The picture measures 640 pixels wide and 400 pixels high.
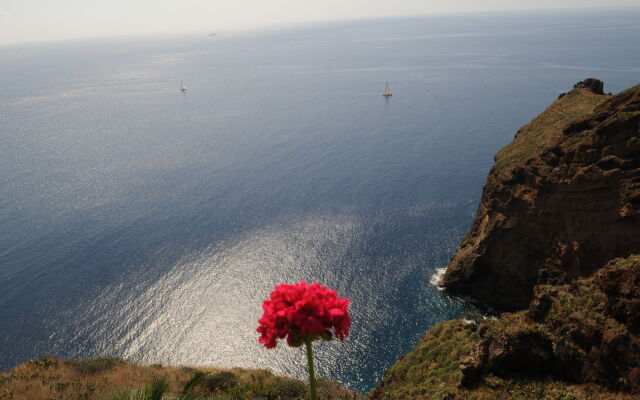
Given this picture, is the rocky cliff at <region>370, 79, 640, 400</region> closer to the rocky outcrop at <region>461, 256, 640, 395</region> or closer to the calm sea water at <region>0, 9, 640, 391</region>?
the rocky outcrop at <region>461, 256, 640, 395</region>

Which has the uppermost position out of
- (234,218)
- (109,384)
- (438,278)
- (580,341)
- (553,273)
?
(580,341)

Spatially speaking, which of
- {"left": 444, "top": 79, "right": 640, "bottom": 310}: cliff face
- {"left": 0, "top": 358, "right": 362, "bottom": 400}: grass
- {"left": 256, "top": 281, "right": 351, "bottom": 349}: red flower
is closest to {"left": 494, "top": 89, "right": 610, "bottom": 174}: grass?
{"left": 444, "top": 79, "right": 640, "bottom": 310}: cliff face

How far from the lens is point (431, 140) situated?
10225cm

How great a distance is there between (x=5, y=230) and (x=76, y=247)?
14259 mm

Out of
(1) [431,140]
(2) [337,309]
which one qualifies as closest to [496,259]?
(2) [337,309]

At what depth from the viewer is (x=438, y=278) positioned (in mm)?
49531

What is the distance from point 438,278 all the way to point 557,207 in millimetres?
15711

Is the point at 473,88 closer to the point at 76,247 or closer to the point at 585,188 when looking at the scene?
the point at 585,188

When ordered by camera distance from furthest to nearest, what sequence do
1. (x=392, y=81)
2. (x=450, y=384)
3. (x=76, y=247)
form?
(x=392, y=81) → (x=76, y=247) → (x=450, y=384)

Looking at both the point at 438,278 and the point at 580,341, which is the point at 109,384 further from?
the point at 438,278

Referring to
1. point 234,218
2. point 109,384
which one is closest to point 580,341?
point 109,384

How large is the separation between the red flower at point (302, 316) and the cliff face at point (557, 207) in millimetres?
37162

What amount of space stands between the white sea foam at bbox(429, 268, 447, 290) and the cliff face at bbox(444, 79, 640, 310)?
3.67ft

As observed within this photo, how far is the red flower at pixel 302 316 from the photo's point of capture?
22.8ft
